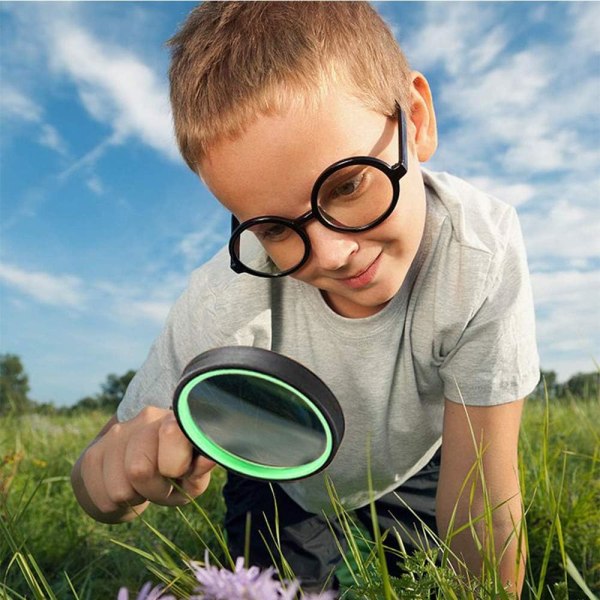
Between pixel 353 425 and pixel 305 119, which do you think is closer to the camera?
pixel 305 119

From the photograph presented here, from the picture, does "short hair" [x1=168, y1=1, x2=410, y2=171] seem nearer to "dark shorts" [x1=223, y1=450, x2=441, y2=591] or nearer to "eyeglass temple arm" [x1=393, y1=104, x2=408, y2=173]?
"eyeglass temple arm" [x1=393, y1=104, x2=408, y2=173]

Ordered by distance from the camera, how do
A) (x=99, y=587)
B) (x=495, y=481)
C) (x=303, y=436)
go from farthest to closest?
1. (x=99, y=587)
2. (x=495, y=481)
3. (x=303, y=436)

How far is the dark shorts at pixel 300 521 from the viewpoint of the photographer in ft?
10.5

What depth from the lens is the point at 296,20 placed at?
2207mm

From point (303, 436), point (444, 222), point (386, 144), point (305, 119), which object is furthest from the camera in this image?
point (444, 222)

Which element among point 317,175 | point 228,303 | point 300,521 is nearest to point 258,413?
point 317,175

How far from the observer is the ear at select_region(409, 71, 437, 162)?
2.41 metres

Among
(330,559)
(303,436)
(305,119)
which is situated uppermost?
(305,119)

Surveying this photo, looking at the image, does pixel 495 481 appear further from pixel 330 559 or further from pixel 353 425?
pixel 330 559

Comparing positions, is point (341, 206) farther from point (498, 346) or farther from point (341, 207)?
point (498, 346)

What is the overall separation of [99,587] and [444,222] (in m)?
1.81

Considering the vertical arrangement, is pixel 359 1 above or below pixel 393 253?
above

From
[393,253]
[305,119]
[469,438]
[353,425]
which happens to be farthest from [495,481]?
[305,119]

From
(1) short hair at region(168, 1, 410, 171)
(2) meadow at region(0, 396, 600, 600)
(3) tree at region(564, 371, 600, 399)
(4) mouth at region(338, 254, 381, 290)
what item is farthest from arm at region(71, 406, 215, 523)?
(3) tree at region(564, 371, 600, 399)
